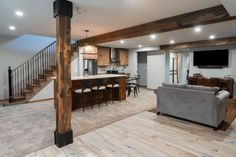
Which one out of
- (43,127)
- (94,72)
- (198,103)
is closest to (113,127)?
(43,127)

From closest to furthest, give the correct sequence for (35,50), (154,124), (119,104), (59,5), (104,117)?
(59,5) → (154,124) → (104,117) → (119,104) → (35,50)

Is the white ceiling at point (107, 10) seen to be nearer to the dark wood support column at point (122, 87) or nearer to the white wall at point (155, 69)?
the dark wood support column at point (122, 87)

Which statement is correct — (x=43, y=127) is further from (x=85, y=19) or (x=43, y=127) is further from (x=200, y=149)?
(x=200, y=149)

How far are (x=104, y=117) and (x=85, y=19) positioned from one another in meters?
2.64

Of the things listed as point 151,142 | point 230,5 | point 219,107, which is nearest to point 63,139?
point 151,142

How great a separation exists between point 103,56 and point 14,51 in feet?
13.5

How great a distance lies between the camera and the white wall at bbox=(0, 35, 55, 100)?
6.34 meters

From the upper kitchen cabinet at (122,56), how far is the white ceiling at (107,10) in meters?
5.24

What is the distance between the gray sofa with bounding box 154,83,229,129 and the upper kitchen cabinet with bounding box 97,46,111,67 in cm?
483

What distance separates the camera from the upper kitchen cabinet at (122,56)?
9.68 metres

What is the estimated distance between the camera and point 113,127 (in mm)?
3695

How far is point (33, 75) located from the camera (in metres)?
6.94

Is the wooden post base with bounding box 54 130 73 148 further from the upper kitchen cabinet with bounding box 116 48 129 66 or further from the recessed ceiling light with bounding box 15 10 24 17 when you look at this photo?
the upper kitchen cabinet with bounding box 116 48 129 66

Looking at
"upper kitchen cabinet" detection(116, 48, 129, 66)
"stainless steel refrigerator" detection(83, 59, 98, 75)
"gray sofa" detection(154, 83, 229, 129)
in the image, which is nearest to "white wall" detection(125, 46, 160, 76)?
"upper kitchen cabinet" detection(116, 48, 129, 66)
